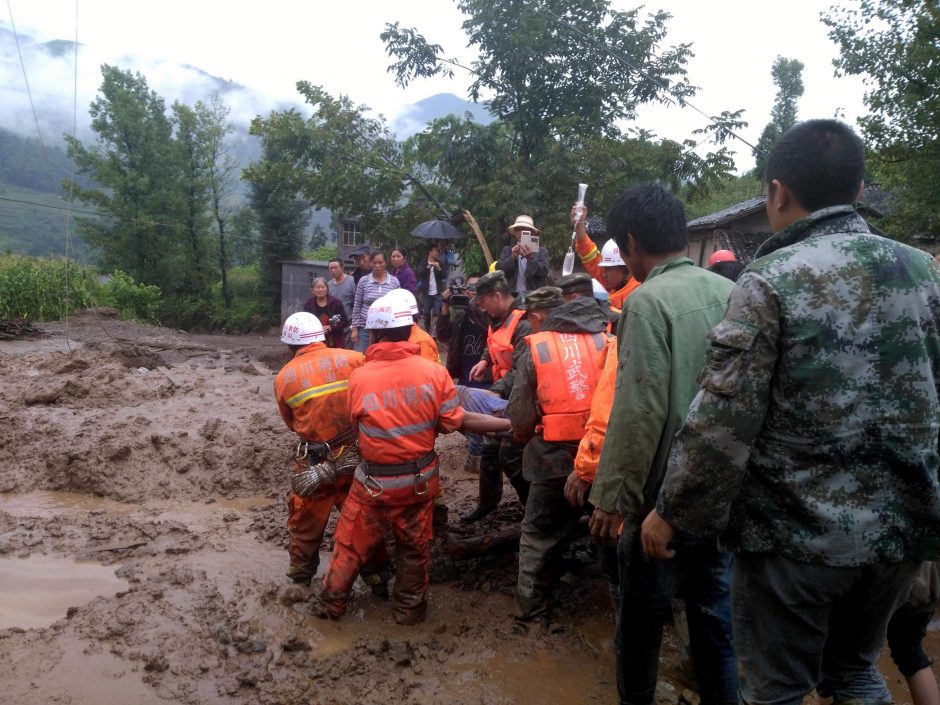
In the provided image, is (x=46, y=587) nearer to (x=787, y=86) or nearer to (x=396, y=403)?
(x=396, y=403)

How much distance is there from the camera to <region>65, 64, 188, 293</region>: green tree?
3828 centimetres

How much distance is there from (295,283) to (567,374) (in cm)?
3371

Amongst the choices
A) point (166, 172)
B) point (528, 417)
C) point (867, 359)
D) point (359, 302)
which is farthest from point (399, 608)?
point (166, 172)

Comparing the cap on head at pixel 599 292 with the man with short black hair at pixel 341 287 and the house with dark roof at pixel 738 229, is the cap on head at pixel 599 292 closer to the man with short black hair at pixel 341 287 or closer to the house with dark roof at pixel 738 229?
the man with short black hair at pixel 341 287

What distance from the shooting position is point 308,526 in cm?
458

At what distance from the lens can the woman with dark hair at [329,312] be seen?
9172 millimetres

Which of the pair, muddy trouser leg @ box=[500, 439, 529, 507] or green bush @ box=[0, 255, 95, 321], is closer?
muddy trouser leg @ box=[500, 439, 529, 507]

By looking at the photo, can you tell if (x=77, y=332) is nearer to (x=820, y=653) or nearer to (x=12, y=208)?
(x=820, y=653)

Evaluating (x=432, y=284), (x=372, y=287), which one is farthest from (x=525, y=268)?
(x=432, y=284)

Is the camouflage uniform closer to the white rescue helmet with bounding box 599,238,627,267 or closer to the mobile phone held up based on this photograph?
the white rescue helmet with bounding box 599,238,627,267

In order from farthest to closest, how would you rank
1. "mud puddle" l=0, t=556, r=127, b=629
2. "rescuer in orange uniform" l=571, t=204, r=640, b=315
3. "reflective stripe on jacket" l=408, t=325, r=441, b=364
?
"reflective stripe on jacket" l=408, t=325, r=441, b=364 → "rescuer in orange uniform" l=571, t=204, r=640, b=315 → "mud puddle" l=0, t=556, r=127, b=629

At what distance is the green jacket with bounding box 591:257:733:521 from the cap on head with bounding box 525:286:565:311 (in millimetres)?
2126

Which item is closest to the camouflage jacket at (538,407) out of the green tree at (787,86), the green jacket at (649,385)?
the green jacket at (649,385)

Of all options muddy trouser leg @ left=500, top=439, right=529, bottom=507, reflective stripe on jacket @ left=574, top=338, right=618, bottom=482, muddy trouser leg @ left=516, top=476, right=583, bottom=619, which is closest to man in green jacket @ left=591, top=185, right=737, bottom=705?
reflective stripe on jacket @ left=574, top=338, right=618, bottom=482
